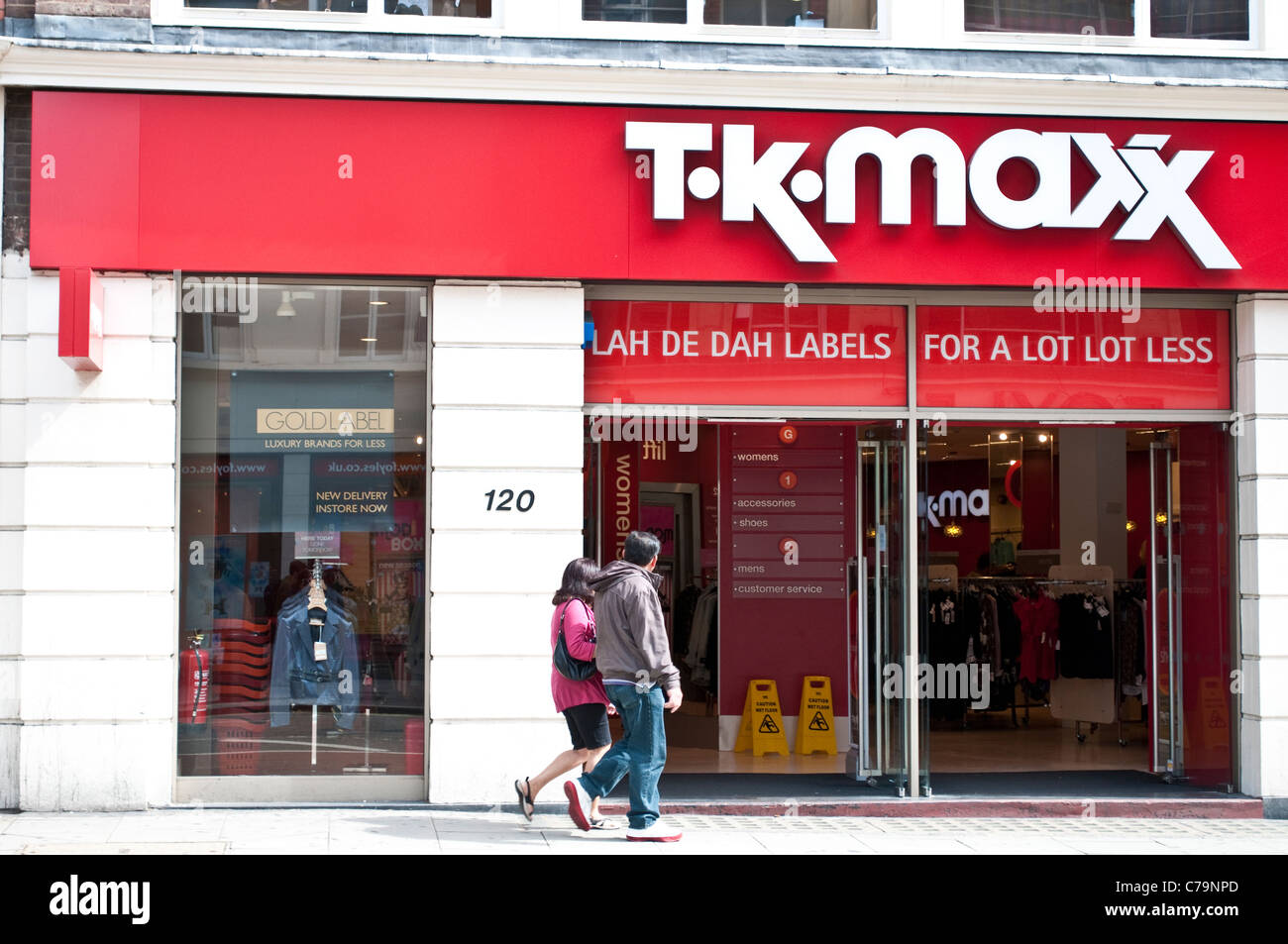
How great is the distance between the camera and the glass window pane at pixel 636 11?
408 inches

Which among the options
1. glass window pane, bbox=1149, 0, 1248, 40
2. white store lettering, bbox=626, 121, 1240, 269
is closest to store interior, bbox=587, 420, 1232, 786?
white store lettering, bbox=626, 121, 1240, 269

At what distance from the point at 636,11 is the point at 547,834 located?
19.4 feet

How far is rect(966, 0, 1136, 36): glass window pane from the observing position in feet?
35.0

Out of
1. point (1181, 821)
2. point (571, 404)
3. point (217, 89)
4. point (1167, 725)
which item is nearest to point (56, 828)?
point (571, 404)

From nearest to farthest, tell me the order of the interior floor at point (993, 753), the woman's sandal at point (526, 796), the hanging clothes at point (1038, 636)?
the woman's sandal at point (526, 796) → the interior floor at point (993, 753) → the hanging clothes at point (1038, 636)

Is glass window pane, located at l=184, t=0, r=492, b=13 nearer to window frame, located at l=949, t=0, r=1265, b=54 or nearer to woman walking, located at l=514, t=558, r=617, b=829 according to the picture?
window frame, located at l=949, t=0, r=1265, b=54

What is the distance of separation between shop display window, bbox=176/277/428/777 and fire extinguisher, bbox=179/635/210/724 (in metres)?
0.02

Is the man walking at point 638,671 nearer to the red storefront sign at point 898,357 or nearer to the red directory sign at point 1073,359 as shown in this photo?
the red storefront sign at point 898,357

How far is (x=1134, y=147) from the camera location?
33.8ft

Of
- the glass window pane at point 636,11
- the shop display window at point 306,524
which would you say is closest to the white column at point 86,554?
the shop display window at point 306,524

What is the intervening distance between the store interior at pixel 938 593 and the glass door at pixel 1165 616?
19mm

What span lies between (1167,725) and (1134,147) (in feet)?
15.4

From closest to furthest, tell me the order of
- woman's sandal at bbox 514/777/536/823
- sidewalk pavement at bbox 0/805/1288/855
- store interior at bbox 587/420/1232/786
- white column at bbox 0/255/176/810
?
sidewalk pavement at bbox 0/805/1288/855
woman's sandal at bbox 514/777/536/823
white column at bbox 0/255/176/810
store interior at bbox 587/420/1232/786

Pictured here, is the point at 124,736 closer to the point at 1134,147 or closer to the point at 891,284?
the point at 891,284
